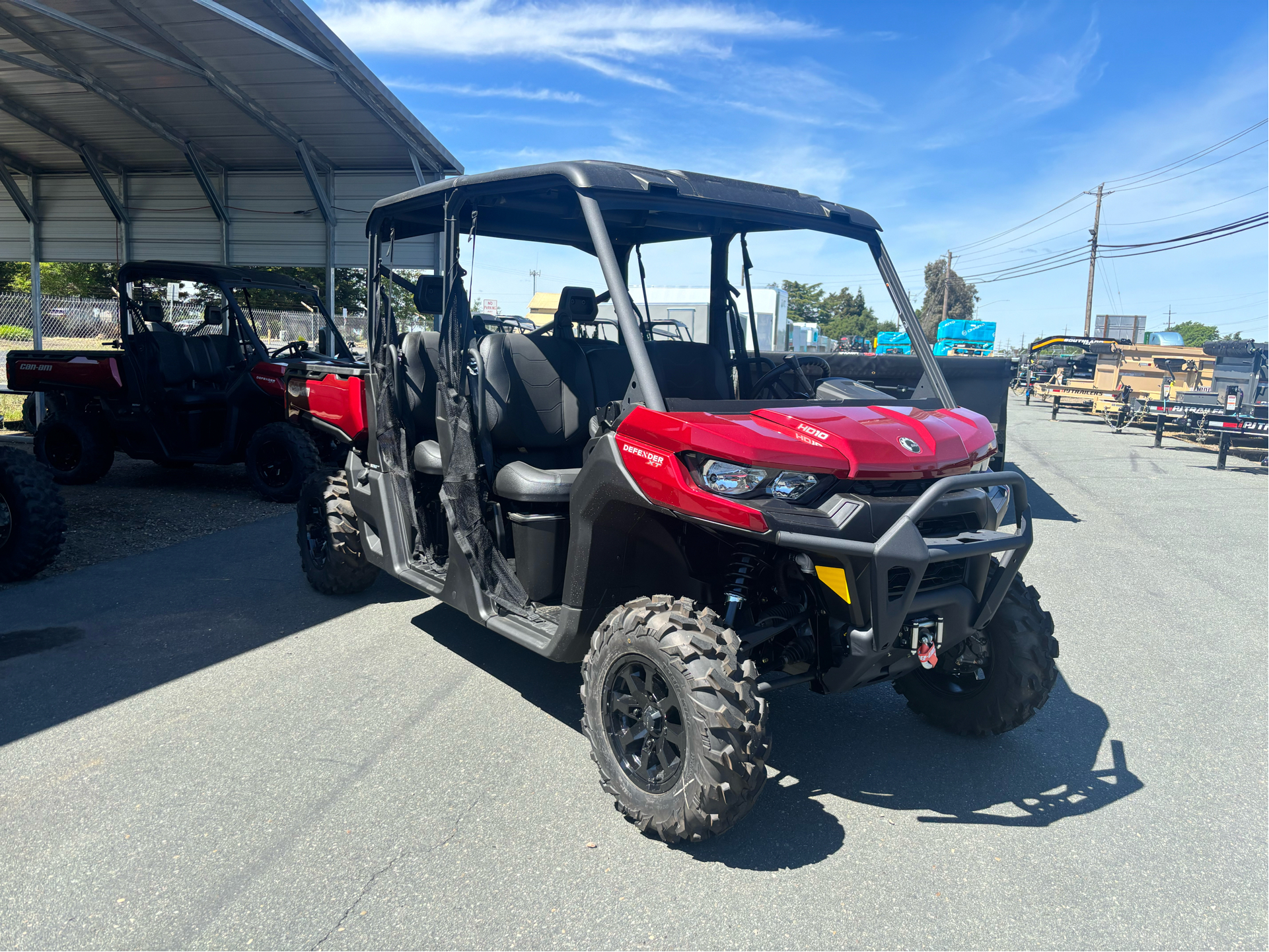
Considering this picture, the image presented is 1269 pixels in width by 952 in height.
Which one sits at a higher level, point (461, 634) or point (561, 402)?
point (561, 402)

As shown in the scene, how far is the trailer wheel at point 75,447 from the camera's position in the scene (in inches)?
370

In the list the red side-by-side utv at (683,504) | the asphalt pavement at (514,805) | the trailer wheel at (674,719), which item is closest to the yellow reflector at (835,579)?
the red side-by-side utv at (683,504)

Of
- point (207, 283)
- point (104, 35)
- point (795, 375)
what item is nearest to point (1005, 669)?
point (795, 375)

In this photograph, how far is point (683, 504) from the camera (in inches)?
110

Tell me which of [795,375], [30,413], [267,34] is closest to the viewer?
[795,375]

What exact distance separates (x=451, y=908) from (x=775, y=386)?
2867 mm

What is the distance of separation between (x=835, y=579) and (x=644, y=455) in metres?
0.76

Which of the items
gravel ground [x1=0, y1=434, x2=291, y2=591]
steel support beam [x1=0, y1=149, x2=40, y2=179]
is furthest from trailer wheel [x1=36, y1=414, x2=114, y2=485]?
steel support beam [x1=0, y1=149, x2=40, y2=179]

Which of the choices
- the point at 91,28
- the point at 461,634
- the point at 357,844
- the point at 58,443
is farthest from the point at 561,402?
the point at 91,28

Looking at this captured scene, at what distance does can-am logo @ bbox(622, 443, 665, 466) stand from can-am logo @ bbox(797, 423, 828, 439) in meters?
0.47

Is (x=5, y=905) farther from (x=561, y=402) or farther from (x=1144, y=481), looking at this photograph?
(x=1144, y=481)

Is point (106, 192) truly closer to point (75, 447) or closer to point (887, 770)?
point (75, 447)

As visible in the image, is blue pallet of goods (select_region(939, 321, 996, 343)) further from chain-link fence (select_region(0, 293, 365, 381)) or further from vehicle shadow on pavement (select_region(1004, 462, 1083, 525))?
vehicle shadow on pavement (select_region(1004, 462, 1083, 525))

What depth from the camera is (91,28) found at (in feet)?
34.1
